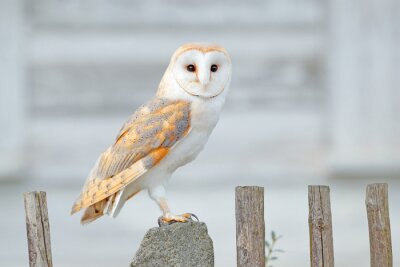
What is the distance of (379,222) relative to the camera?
10.5 ft

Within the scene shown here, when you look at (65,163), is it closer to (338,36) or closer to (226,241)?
(226,241)

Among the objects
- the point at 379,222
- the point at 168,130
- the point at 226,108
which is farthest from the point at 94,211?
the point at 226,108

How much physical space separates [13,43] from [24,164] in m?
0.65

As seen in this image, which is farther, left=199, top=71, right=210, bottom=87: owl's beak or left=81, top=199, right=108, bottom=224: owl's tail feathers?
left=81, top=199, right=108, bottom=224: owl's tail feathers

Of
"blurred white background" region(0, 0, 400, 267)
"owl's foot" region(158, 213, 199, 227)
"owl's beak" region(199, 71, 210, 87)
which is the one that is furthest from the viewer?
"blurred white background" region(0, 0, 400, 267)

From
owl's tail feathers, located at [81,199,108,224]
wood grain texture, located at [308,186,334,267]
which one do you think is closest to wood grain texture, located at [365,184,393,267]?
wood grain texture, located at [308,186,334,267]

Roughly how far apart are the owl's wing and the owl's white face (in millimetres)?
59

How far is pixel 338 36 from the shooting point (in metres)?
6.39

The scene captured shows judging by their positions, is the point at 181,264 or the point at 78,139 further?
the point at 78,139

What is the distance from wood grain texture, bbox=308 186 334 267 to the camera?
10.3ft

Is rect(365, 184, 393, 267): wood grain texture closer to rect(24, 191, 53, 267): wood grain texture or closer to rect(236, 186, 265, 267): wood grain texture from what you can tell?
rect(236, 186, 265, 267): wood grain texture

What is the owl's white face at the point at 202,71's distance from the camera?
124 inches

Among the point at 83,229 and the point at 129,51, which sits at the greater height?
the point at 129,51

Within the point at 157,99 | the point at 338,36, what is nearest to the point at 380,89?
the point at 338,36
